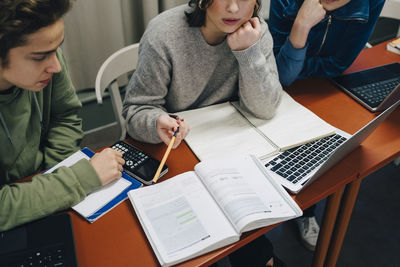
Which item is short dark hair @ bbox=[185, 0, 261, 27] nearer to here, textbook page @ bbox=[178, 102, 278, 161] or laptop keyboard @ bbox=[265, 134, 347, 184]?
textbook page @ bbox=[178, 102, 278, 161]

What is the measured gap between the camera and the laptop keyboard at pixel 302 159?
1003mm

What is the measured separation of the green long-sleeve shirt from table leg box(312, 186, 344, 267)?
0.72 m

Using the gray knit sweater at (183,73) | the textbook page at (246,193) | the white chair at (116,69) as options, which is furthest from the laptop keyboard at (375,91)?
the white chair at (116,69)

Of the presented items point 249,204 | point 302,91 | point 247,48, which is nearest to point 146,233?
point 249,204

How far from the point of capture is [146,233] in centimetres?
83

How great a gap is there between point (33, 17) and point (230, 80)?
70 centimetres

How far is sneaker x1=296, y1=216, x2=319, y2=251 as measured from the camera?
1.62 metres

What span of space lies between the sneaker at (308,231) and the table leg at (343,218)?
227 mm

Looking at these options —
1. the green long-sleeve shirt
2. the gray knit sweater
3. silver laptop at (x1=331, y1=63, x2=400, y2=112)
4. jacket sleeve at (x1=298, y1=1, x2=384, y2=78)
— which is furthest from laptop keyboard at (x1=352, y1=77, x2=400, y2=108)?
the green long-sleeve shirt

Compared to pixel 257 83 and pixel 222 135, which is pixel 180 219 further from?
pixel 257 83

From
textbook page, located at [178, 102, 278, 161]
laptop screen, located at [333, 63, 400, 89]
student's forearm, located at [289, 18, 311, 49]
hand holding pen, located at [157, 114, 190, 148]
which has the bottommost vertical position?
textbook page, located at [178, 102, 278, 161]

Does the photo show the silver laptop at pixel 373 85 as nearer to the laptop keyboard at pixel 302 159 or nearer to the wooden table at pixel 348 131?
the wooden table at pixel 348 131

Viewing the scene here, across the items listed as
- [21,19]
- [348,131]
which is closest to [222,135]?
[348,131]

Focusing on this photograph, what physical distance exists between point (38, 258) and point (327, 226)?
90 centimetres
